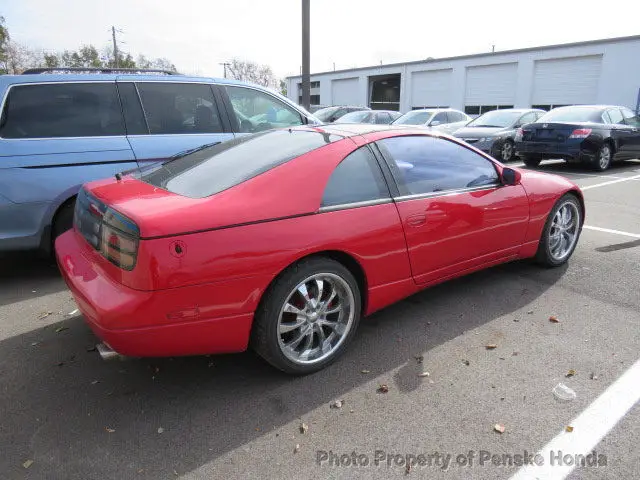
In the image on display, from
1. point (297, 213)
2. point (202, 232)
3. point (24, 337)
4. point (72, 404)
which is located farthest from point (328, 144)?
point (24, 337)

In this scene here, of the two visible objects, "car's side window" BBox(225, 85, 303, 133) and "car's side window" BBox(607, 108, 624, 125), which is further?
"car's side window" BBox(607, 108, 624, 125)

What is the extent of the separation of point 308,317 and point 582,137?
31.9 ft

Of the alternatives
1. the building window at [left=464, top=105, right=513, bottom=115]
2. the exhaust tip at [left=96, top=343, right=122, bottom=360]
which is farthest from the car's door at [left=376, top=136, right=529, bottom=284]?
the building window at [left=464, top=105, right=513, bottom=115]

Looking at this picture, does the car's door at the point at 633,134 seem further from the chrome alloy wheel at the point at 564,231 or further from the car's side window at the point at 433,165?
the car's side window at the point at 433,165

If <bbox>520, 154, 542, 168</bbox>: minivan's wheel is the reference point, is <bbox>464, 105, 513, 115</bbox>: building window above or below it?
above

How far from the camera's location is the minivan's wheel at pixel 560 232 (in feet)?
14.1

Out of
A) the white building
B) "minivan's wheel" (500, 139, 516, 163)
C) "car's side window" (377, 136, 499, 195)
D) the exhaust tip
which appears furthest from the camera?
the white building

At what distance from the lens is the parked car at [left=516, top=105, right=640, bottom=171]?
10.3m

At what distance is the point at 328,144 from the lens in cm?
304

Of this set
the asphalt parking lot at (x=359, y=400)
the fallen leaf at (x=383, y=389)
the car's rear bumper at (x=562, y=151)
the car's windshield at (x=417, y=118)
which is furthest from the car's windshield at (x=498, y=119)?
the fallen leaf at (x=383, y=389)

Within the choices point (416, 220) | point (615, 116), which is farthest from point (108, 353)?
point (615, 116)

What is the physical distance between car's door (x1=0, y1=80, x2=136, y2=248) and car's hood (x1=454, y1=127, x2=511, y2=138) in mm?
9010

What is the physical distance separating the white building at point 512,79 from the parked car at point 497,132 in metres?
14.8

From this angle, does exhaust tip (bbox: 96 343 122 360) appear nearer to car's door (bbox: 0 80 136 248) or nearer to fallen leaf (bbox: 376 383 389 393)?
fallen leaf (bbox: 376 383 389 393)
